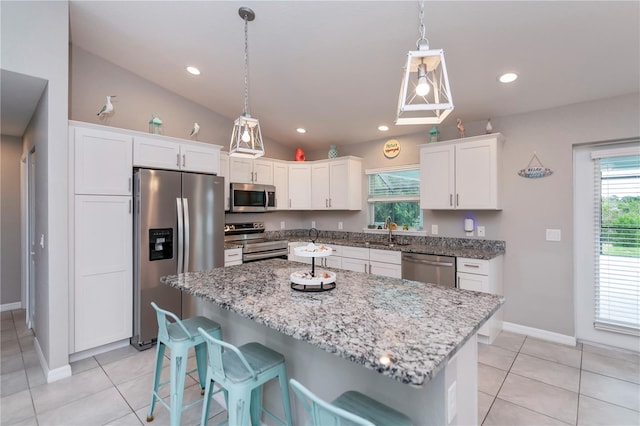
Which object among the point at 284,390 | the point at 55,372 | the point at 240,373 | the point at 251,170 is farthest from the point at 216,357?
the point at 251,170

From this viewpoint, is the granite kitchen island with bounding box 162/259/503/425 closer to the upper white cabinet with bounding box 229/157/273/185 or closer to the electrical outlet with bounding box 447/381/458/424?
the electrical outlet with bounding box 447/381/458/424

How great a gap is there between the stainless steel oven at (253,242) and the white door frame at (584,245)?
3.60m

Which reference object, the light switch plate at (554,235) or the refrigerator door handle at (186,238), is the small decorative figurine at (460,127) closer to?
the light switch plate at (554,235)

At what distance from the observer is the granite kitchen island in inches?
41.4

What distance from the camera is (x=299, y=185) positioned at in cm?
515

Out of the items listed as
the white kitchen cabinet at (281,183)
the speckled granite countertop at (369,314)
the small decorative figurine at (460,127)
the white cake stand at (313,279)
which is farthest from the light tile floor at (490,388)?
the white kitchen cabinet at (281,183)

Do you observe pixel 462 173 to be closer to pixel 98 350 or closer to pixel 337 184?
pixel 337 184

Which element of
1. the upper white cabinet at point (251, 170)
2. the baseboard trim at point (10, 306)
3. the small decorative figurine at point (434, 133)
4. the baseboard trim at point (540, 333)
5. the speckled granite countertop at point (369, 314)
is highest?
the small decorative figurine at point (434, 133)

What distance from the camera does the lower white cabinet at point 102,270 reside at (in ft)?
9.28

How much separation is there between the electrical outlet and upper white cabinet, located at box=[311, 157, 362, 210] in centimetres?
364

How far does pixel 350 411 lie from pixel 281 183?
4110 mm

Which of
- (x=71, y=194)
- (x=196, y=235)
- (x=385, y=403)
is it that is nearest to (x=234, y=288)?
(x=385, y=403)

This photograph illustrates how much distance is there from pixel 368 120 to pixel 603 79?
7.62ft

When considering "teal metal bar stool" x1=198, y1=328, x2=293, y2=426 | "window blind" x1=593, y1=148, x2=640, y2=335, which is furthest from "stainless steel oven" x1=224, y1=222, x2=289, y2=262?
"window blind" x1=593, y1=148, x2=640, y2=335
